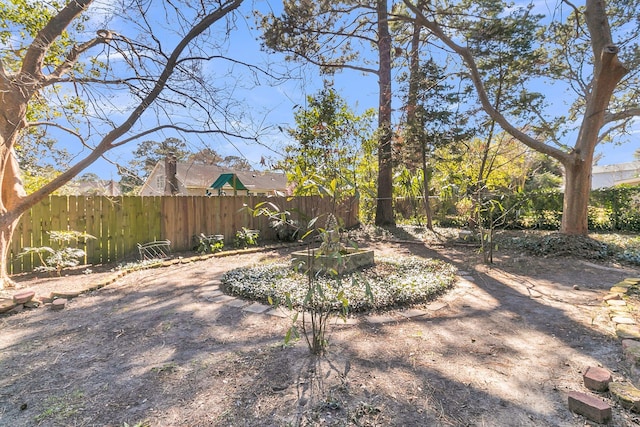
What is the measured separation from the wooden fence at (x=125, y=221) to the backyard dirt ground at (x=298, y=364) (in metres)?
1.89

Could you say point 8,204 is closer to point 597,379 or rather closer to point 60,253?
point 60,253

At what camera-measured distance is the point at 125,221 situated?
18.7ft

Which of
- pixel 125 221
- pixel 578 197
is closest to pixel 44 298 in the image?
pixel 125 221

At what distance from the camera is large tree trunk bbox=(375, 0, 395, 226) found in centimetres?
877

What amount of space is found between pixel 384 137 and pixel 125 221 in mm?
6507

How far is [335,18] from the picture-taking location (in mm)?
6348

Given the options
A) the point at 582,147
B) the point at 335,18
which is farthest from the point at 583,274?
the point at 335,18

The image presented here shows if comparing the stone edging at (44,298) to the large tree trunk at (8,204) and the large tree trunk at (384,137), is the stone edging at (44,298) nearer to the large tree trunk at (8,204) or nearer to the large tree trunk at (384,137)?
the large tree trunk at (8,204)

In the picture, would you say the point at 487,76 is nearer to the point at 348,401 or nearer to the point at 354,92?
the point at 354,92

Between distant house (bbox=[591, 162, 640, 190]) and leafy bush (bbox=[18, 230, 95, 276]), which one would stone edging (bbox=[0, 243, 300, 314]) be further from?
distant house (bbox=[591, 162, 640, 190])

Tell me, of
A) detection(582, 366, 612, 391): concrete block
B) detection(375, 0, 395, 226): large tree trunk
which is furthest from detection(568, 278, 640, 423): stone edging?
detection(375, 0, 395, 226): large tree trunk

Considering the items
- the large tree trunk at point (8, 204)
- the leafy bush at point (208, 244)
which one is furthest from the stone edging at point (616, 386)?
the leafy bush at point (208, 244)

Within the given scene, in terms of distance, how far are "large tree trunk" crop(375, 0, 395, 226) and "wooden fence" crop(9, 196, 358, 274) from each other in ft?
12.0

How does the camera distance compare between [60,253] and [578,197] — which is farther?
[578,197]
